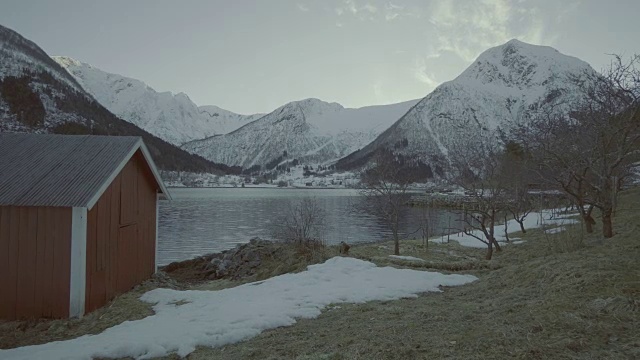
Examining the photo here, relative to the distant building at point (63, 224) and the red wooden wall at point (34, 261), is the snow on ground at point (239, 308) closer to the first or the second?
the distant building at point (63, 224)

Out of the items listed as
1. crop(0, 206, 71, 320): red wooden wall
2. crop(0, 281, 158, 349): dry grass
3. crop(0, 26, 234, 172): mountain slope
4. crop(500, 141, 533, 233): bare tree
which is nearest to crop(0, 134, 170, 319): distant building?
crop(0, 206, 71, 320): red wooden wall

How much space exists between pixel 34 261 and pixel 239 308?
5.52 meters

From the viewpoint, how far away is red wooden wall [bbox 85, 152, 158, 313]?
35.1 ft

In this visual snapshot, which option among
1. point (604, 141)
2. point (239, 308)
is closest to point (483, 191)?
point (604, 141)

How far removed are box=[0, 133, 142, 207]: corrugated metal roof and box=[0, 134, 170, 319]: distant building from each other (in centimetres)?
2

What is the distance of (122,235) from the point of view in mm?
12383

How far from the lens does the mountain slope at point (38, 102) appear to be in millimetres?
105188

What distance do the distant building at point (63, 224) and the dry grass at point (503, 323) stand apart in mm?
1094

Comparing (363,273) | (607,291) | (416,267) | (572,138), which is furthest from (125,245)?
(572,138)

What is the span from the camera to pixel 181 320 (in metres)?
8.40

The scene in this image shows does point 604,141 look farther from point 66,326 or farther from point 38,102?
point 38,102

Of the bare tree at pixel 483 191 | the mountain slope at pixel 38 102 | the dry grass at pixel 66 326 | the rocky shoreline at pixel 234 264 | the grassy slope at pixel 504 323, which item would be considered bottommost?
the rocky shoreline at pixel 234 264

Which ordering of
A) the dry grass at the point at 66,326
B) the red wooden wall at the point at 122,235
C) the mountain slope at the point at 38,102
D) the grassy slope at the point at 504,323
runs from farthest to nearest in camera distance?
the mountain slope at the point at 38,102
the red wooden wall at the point at 122,235
the dry grass at the point at 66,326
the grassy slope at the point at 504,323

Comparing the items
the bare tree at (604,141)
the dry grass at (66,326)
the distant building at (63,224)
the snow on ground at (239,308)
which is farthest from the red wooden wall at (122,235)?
the bare tree at (604,141)
